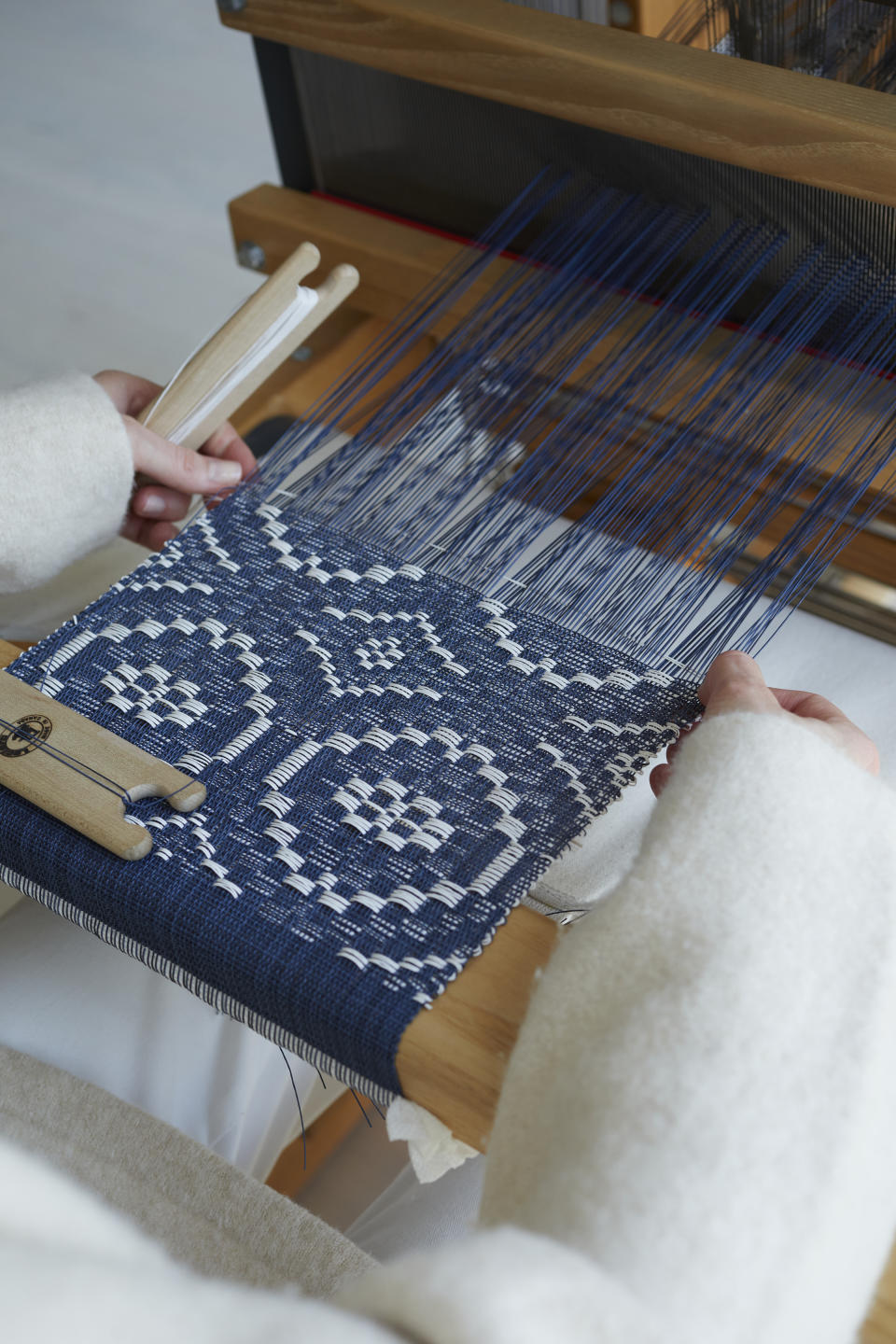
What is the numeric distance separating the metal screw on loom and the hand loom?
Answer: 0.02 metres

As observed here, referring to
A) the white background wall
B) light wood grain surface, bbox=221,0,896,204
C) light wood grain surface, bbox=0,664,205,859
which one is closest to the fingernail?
light wood grain surface, bbox=0,664,205,859

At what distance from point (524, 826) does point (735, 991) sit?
21cm

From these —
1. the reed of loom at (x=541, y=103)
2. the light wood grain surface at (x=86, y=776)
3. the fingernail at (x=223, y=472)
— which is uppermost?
the reed of loom at (x=541, y=103)

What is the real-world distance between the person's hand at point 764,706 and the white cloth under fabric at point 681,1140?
0.05m

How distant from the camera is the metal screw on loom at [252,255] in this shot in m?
1.48

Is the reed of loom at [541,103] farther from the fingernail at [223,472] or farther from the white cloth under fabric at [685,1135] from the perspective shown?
the fingernail at [223,472]

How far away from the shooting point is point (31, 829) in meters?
0.79

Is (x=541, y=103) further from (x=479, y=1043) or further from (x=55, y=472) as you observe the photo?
(x=479, y=1043)

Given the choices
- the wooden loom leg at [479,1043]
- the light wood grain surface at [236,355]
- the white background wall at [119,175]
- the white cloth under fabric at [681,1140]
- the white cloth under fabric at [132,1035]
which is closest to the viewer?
the white cloth under fabric at [681,1140]

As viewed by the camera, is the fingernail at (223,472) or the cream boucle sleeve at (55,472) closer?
the cream boucle sleeve at (55,472)

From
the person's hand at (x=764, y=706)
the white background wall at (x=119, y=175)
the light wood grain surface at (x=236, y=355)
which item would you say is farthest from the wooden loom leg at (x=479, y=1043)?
the white background wall at (x=119, y=175)

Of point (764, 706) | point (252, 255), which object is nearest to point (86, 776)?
point (764, 706)

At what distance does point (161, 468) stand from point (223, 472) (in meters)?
0.05

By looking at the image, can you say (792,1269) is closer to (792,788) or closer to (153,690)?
A: (792,788)
